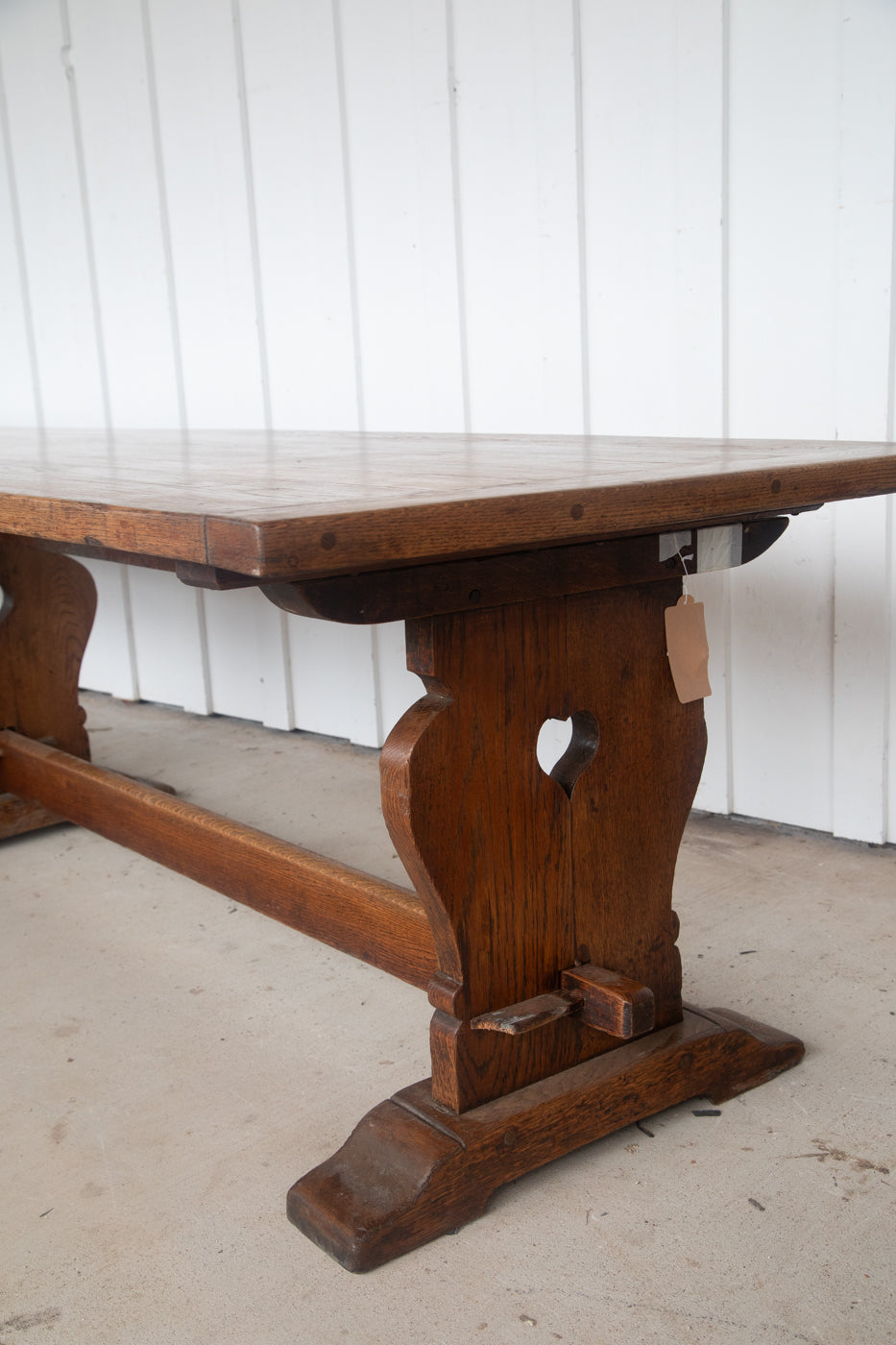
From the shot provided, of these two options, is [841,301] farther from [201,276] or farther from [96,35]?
[96,35]

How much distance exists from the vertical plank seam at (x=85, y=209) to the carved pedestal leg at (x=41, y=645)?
1027 mm

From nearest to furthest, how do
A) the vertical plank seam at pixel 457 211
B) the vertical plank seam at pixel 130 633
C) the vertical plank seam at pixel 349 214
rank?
the vertical plank seam at pixel 457 211 < the vertical plank seam at pixel 349 214 < the vertical plank seam at pixel 130 633

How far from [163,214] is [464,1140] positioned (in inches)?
110

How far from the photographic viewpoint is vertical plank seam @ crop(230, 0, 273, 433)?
297 cm

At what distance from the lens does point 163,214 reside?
10.9 feet

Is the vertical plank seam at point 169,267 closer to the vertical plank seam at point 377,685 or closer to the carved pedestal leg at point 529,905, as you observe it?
the vertical plank seam at point 377,685

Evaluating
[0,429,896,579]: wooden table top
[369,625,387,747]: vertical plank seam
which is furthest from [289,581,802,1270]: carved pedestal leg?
[369,625,387,747]: vertical plank seam

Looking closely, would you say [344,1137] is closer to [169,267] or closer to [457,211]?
[457,211]

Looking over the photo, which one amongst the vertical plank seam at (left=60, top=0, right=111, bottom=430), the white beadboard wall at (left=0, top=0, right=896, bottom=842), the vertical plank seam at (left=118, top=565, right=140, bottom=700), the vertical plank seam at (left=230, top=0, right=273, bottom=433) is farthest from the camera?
the vertical plank seam at (left=118, top=565, right=140, bottom=700)

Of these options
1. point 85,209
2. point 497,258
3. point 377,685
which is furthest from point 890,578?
point 85,209

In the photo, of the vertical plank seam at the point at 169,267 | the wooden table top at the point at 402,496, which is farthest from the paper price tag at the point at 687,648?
the vertical plank seam at the point at 169,267

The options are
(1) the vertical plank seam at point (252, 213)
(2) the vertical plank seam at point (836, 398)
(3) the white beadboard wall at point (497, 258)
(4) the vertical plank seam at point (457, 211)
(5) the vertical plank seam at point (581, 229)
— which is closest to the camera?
(2) the vertical plank seam at point (836, 398)

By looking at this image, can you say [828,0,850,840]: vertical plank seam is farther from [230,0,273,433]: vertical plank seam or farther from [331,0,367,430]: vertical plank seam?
[230,0,273,433]: vertical plank seam

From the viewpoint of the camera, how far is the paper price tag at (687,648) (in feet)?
4.54
